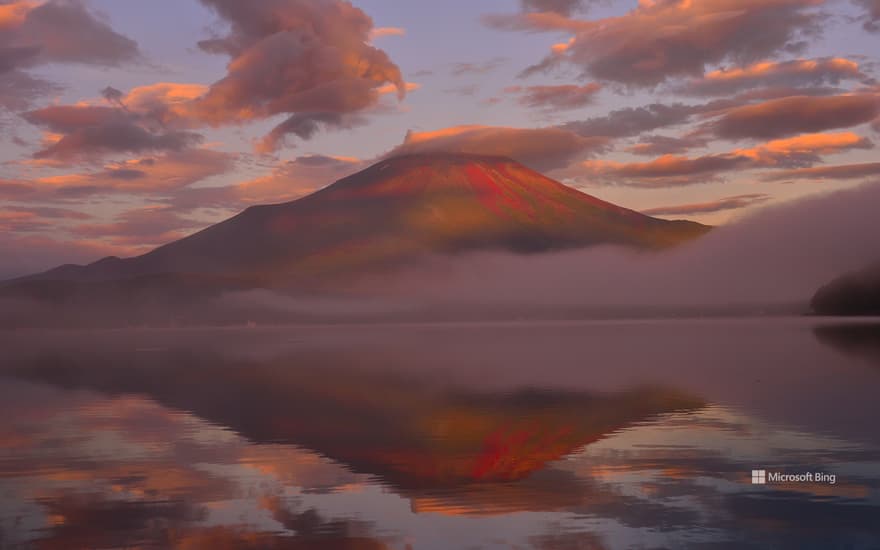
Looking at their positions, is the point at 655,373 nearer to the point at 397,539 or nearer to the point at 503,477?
the point at 503,477

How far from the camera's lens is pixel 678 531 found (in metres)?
20.3

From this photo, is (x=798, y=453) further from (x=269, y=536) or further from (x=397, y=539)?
(x=269, y=536)

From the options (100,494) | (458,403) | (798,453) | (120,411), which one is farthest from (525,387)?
(100,494)

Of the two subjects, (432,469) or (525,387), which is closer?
(432,469)

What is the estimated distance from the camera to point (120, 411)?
149ft

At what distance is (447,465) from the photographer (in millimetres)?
28781

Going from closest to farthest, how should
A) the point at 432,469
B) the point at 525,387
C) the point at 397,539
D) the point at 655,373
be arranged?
the point at 397,539, the point at 432,469, the point at 525,387, the point at 655,373

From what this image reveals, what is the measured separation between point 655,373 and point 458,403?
21.9m

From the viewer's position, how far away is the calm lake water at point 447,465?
20.7 m

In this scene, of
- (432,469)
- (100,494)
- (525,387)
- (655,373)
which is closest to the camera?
(100,494)

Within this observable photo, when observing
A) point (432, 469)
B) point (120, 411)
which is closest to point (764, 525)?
point (432, 469)

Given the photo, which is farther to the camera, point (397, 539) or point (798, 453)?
point (798, 453)

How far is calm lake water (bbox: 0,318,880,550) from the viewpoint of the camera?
20703mm

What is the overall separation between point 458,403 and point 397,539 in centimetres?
2650
